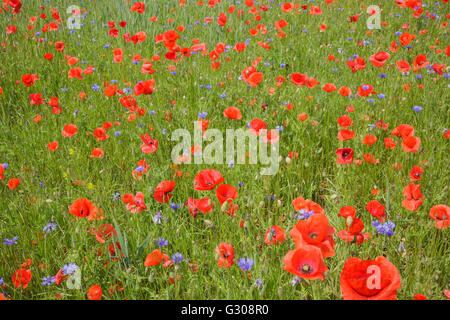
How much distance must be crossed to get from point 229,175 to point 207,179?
597mm

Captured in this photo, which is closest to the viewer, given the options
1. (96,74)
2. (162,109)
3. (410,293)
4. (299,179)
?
(410,293)

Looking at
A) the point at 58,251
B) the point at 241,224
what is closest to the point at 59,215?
the point at 58,251

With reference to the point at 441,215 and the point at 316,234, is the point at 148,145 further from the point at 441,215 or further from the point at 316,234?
the point at 441,215

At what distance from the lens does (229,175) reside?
208cm

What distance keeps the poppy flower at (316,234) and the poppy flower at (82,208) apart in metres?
0.92

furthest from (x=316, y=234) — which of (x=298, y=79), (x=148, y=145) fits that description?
(x=298, y=79)

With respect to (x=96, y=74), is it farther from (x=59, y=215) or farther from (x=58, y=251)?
(x=58, y=251)

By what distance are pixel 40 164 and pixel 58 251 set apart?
0.84 metres

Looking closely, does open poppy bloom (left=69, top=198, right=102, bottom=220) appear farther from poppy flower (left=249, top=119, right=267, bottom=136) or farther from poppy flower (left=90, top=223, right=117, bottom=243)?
poppy flower (left=249, top=119, right=267, bottom=136)

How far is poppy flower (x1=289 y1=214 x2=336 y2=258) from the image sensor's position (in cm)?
102

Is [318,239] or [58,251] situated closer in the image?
[318,239]

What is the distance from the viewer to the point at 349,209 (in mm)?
1393

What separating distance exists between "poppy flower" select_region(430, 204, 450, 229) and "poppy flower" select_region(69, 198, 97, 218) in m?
1.49

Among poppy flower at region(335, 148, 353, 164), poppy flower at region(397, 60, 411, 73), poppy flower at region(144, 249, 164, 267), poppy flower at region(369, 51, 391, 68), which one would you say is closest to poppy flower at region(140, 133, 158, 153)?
poppy flower at region(144, 249, 164, 267)
